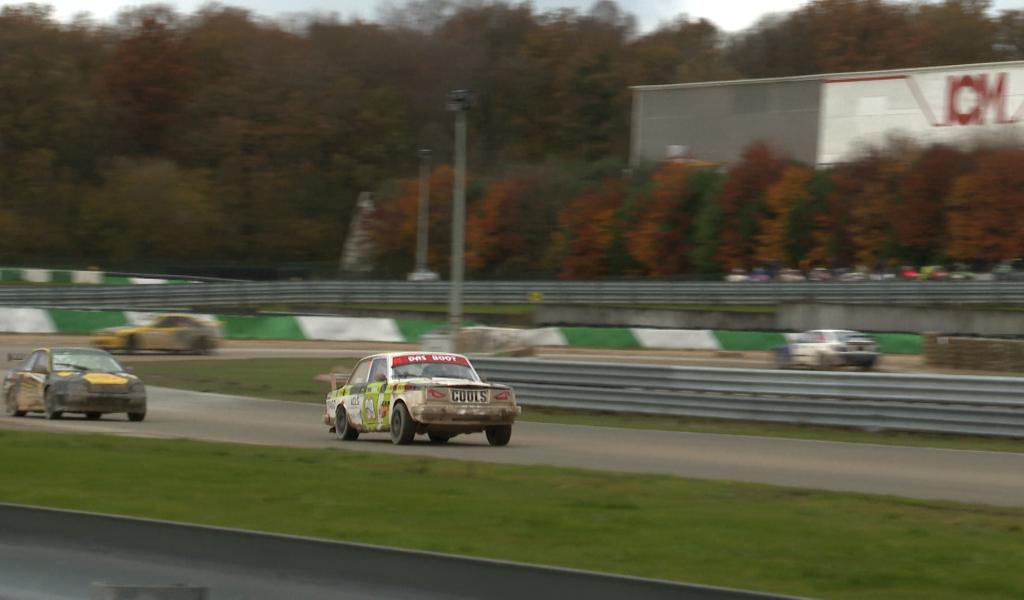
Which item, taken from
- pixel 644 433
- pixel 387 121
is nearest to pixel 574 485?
pixel 644 433

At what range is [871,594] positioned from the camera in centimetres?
747

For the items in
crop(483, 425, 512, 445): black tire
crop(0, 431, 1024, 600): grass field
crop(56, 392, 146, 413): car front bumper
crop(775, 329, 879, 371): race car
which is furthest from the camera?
crop(775, 329, 879, 371): race car

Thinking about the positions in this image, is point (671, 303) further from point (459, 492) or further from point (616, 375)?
point (459, 492)

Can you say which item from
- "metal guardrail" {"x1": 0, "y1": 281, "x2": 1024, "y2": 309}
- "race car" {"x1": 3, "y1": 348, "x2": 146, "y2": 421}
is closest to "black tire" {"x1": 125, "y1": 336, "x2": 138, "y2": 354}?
"metal guardrail" {"x1": 0, "y1": 281, "x2": 1024, "y2": 309}

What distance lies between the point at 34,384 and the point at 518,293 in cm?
3718

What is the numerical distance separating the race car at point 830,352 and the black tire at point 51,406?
21515mm

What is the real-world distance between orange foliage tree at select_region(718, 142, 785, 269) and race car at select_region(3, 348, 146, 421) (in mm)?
48912

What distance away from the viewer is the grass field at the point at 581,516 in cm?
821

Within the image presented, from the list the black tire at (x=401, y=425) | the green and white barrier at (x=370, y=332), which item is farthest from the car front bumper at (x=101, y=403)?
the green and white barrier at (x=370, y=332)

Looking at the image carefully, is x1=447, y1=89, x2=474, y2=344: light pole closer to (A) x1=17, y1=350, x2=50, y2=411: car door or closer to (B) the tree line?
(A) x1=17, y1=350, x2=50, y2=411: car door

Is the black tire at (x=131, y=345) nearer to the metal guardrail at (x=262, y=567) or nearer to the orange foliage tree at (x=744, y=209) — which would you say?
the orange foliage tree at (x=744, y=209)

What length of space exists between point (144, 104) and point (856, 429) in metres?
95.7

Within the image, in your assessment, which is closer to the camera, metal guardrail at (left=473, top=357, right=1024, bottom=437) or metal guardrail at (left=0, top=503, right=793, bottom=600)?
metal guardrail at (left=0, top=503, right=793, bottom=600)

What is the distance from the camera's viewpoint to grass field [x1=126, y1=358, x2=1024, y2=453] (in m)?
19.5
